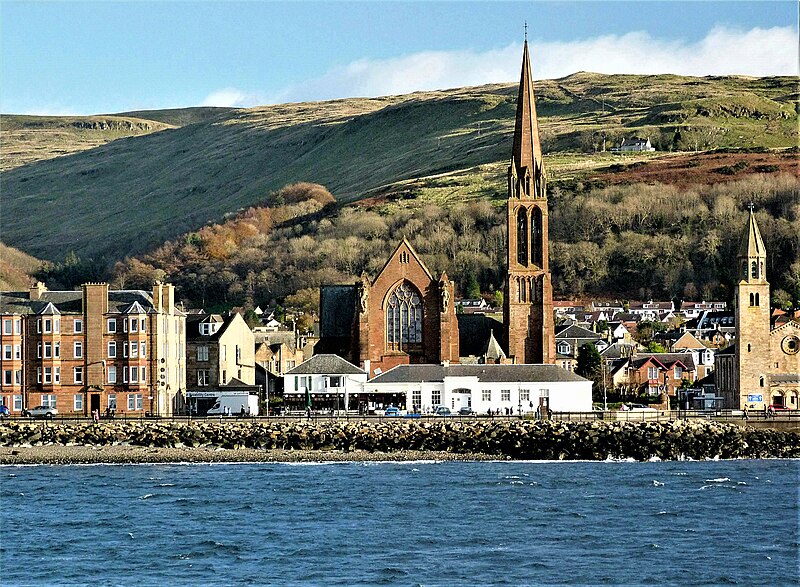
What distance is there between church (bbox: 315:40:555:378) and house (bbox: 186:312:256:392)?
6.81 metres

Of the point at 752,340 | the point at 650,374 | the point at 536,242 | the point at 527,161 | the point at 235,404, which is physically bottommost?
the point at 235,404

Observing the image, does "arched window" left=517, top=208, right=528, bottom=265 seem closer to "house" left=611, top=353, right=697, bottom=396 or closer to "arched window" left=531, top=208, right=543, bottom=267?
"arched window" left=531, top=208, right=543, bottom=267

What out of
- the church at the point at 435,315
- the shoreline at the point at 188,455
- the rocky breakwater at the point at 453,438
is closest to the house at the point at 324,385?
the church at the point at 435,315

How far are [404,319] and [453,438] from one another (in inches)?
899

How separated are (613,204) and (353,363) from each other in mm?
84838

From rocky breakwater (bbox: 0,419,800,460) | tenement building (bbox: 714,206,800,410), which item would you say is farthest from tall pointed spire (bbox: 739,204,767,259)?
rocky breakwater (bbox: 0,419,800,460)

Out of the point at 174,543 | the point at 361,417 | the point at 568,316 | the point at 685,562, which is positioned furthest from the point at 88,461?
the point at 568,316

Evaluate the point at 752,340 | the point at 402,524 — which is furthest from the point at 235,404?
the point at 402,524

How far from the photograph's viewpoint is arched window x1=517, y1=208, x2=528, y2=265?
99.5 metres

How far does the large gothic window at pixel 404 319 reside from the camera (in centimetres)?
9638

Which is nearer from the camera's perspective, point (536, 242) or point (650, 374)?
point (536, 242)

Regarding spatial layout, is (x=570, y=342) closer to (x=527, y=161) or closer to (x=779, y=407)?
(x=527, y=161)

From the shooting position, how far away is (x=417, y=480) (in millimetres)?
64688

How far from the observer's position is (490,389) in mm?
85688
